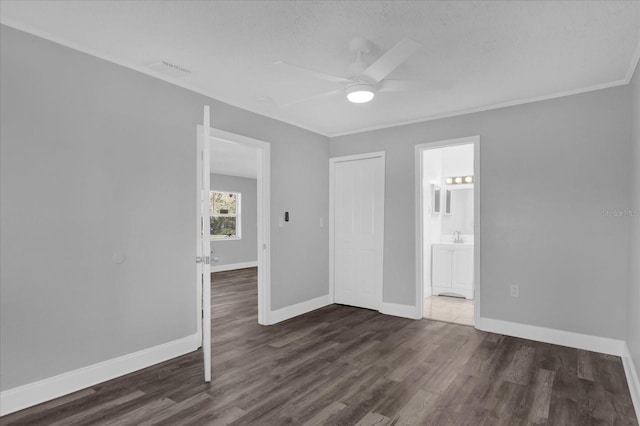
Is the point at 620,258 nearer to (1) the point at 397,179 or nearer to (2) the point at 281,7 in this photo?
(1) the point at 397,179

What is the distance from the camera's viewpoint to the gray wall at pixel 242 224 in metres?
9.38

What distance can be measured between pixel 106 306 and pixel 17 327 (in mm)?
567

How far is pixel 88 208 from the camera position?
2.82m

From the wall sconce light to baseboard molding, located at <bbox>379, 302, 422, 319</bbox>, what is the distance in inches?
105

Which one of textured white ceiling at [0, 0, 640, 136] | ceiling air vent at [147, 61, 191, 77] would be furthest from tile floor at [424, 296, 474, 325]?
ceiling air vent at [147, 61, 191, 77]

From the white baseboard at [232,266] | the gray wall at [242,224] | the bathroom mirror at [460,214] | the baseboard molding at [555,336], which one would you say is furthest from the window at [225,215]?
the baseboard molding at [555,336]

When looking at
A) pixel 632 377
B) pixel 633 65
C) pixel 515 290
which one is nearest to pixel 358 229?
pixel 515 290

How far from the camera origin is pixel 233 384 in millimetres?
2855

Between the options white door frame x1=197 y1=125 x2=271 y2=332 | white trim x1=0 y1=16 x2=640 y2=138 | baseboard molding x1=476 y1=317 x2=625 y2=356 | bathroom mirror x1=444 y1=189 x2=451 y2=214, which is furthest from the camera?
bathroom mirror x1=444 y1=189 x2=451 y2=214

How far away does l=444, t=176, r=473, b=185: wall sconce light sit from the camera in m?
6.28

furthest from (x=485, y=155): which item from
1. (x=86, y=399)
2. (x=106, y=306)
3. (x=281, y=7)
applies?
(x=86, y=399)

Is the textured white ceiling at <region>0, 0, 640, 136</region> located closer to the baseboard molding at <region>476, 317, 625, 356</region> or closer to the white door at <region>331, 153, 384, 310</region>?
the white door at <region>331, 153, 384, 310</region>

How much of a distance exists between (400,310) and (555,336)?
173 cm

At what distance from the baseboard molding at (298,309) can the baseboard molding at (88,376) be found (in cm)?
116
